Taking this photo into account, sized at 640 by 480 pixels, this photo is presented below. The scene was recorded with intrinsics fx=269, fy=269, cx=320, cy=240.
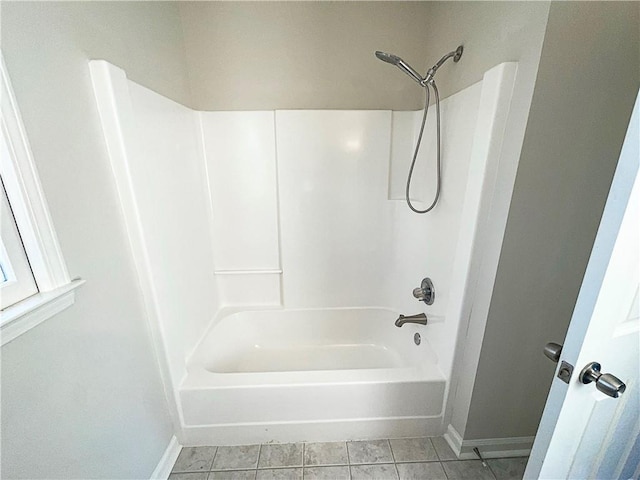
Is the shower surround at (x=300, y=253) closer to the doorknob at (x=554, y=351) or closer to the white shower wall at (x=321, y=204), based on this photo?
the white shower wall at (x=321, y=204)

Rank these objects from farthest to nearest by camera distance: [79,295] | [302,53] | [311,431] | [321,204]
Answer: [321,204]
[302,53]
[311,431]
[79,295]

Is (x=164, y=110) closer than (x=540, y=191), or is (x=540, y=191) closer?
(x=540, y=191)

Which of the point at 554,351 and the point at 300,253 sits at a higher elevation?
the point at 554,351

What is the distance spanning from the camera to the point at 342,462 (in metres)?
1.33

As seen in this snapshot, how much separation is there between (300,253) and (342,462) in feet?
4.03

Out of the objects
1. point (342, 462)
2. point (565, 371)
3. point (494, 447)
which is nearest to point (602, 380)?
point (565, 371)

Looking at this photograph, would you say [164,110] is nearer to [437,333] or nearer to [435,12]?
[435,12]

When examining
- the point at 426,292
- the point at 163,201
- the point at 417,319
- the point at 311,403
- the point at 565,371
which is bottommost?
the point at 311,403

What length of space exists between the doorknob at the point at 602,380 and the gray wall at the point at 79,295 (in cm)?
136

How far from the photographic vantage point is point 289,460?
1338 millimetres

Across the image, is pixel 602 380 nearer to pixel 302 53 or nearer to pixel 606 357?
pixel 606 357

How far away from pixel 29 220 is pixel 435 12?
2.13m

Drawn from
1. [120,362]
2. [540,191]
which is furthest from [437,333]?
[120,362]

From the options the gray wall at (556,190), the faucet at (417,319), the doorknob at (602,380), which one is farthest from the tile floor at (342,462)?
the doorknob at (602,380)
